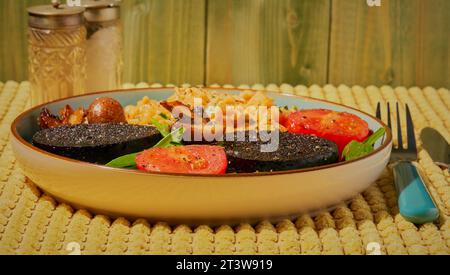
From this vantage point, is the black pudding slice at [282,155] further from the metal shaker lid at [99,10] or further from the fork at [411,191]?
the metal shaker lid at [99,10]

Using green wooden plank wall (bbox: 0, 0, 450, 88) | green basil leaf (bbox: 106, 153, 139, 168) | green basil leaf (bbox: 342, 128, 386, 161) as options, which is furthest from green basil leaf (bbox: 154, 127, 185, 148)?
green wooden plank wall (bbox: 0, 0, 450, 88)

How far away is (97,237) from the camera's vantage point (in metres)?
1.19

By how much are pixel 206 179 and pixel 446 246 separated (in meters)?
0.40

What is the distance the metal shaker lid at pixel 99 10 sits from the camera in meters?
1.98

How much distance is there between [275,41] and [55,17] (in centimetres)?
83

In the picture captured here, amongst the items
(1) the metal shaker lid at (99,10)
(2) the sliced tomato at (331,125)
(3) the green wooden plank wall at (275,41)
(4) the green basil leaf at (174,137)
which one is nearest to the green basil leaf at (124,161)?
(4) the green basil leaf at (174,137)

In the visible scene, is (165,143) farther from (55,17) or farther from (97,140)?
(55,17)

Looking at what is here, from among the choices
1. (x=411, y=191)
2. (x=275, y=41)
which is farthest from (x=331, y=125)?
(x=275, y=41)

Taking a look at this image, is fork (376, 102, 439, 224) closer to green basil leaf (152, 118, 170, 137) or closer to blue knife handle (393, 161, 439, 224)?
blue knife handle (393, 161, 439, 224)

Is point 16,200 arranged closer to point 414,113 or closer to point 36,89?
point 36,89

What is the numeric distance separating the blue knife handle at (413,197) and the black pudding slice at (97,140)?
18.3 inches

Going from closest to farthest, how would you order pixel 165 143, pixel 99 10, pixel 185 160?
pixel 185 160 < pixel 165 143 < pixel 99 10

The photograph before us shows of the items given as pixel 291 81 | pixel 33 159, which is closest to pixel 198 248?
pixel 33 159

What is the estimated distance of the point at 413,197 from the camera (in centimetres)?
133
